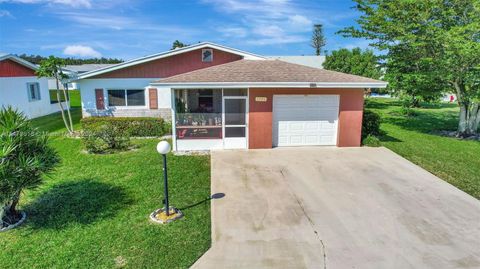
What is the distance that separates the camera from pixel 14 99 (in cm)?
1900

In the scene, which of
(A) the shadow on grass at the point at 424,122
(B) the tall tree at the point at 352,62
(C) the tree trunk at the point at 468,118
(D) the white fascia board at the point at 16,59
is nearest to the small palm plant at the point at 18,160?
(D) the white fascia board at the point at 16,59

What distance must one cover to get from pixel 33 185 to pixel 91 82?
12118 mm

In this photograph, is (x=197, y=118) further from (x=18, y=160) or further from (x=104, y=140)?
(x=18, y=160)

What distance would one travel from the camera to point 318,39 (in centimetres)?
7275

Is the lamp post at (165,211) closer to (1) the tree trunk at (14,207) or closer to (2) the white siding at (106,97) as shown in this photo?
(1) the tree trunk at (14,207)

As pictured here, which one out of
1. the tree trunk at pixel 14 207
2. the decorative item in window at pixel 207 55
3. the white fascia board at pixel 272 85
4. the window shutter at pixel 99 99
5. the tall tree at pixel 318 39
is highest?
the tall tree at pixel 318 39

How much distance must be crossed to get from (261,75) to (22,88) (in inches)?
662

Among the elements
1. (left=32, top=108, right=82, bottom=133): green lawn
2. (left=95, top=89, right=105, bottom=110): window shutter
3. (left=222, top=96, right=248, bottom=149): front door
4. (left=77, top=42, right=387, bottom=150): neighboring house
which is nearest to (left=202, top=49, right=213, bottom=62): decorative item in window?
(left=77, top=42, right=387, bottom=150): neighboring house

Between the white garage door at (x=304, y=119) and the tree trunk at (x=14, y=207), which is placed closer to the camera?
the tree trunk at (x=14, y=207)

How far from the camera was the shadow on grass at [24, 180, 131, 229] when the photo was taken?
21.9 feet

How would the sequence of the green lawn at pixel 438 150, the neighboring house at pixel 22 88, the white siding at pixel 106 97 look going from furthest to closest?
the neighboring house at pixel 22 88 < the white siding at pixel 106 97 < the green lawn at pixel 438 150

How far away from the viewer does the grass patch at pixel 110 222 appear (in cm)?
535

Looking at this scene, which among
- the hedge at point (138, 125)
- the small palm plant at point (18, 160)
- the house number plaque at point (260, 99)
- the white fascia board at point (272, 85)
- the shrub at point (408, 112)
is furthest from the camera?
the shrub at point (408, 112)

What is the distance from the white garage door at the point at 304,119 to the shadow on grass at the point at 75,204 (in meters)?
6.84
